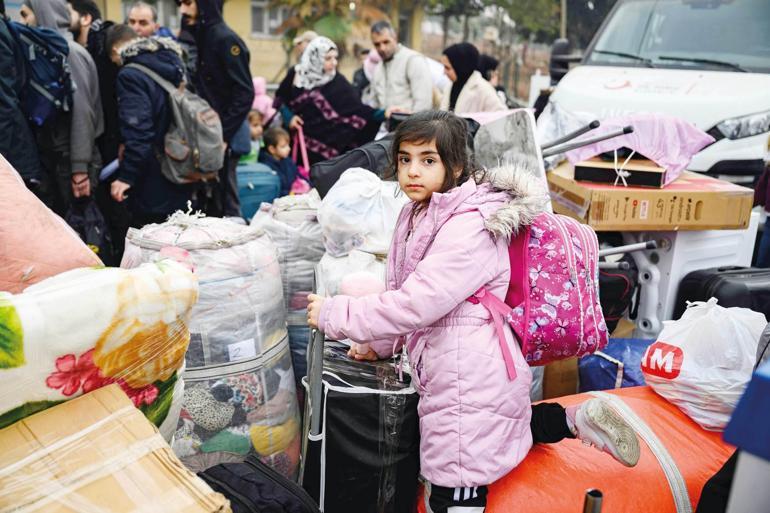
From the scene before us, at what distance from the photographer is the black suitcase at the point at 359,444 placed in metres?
2.22

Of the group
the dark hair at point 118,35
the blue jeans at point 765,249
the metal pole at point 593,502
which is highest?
the dark hair at point 118,35

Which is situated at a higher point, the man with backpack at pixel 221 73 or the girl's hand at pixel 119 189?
the man with backpack at pixel 221 73

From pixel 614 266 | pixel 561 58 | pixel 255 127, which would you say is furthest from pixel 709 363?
pixel 255 127

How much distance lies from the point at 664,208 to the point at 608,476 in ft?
5.76

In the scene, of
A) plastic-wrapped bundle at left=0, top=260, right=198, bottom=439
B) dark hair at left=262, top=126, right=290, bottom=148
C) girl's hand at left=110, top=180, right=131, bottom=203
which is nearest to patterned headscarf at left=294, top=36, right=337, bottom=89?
dark hair at left=262, top=126, right=290, bottom=148

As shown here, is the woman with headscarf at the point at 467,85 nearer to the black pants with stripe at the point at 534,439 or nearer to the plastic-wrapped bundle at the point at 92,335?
the black pants with stripe at the point at 534,439

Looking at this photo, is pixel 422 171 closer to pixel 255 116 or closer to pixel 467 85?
pixel 467 85

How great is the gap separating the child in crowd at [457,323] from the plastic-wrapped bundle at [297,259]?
989 mm

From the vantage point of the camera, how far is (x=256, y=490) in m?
1.85

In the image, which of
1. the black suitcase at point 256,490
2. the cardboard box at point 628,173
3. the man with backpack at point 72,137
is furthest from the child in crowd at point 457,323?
the man with backpack at point 72,137

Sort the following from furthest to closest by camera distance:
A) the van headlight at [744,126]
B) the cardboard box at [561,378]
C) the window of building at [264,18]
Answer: the window of building at [264,18] < the van headlight at [744,126] < the cardboard box at [561,378]

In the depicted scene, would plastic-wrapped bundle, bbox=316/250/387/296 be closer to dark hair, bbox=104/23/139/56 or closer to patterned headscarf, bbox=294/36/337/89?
dark hair, bbox=104/23/139/56

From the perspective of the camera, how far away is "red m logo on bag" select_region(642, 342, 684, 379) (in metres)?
2.65

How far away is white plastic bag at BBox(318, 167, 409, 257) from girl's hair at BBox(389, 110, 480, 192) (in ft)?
2.21
